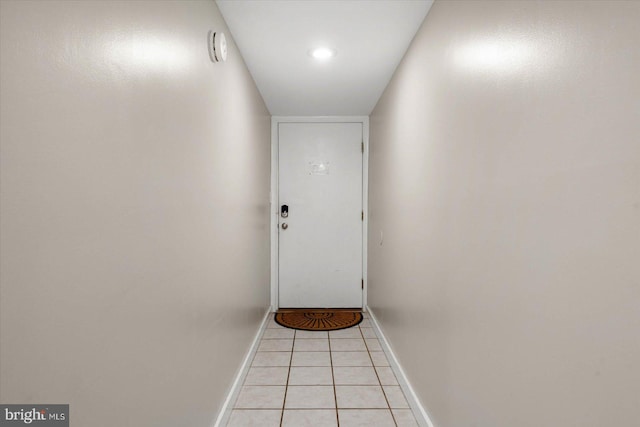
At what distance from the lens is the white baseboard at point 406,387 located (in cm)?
193

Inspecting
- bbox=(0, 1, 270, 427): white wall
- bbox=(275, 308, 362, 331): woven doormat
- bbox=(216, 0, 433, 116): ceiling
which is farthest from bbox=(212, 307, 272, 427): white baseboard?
bbox=(216, 0, 433, 116): ceiling

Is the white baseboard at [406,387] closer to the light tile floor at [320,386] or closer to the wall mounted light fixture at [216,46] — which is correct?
the light tile floor at [320,386]

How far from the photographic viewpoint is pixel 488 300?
4.02ft

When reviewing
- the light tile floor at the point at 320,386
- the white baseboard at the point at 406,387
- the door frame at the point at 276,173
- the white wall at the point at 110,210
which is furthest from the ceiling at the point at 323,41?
the light tile floor at the point at 320,386

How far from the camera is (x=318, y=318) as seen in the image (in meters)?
3.90

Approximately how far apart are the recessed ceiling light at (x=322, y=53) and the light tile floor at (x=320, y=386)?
7.42 feet

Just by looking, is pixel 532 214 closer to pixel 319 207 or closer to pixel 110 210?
pixel 110 210

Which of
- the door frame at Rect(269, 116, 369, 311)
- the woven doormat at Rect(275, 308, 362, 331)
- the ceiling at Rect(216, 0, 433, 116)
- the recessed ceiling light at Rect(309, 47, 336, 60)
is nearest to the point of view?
the ceiling at Rect(216, 0, 433, 116)

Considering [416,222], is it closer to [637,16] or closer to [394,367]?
[394,367]

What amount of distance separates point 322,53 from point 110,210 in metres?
2.00

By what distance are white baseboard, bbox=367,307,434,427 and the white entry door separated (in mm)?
1046

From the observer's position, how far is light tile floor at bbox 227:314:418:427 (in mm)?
2064

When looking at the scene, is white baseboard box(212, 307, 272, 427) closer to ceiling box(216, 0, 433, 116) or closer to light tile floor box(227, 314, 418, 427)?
light tile floor box(227, 314, 418, 427)

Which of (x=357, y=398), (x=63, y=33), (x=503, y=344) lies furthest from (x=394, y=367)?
(x=63, y=33)
